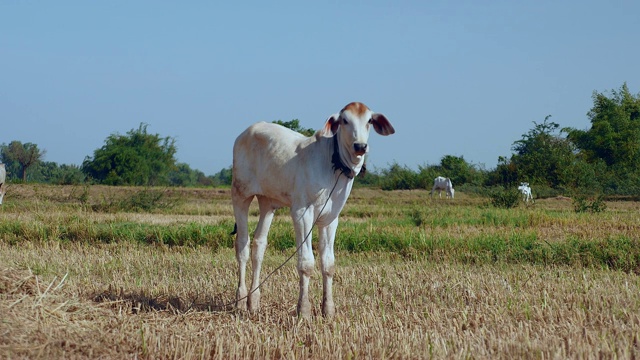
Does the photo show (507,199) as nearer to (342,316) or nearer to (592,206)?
(592,206)

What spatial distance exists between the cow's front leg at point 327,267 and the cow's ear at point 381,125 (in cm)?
93

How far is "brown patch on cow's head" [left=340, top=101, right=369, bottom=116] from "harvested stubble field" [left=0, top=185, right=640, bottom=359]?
174 centimetres

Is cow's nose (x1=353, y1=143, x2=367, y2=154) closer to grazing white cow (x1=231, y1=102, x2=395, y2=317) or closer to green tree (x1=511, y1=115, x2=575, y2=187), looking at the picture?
grazing white cow (x1=231, y1=102, x2=395, y2=317)

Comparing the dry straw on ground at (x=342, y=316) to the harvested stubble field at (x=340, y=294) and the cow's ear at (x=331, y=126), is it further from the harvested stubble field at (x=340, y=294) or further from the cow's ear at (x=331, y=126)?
the cow's ear at (x=331, y=126)

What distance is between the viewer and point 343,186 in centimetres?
670

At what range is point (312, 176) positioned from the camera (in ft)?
21.8

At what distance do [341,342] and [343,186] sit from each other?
1808 millimetres

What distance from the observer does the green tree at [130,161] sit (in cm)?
4750

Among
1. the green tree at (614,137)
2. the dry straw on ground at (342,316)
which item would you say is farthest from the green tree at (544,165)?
the dry straw on ground at (342,316)

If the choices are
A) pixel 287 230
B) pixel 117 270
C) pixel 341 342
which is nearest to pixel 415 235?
pixel 287 230

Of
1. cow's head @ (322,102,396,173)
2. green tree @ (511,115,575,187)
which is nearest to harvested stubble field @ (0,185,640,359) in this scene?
cow's head @ (322,102,396,173)

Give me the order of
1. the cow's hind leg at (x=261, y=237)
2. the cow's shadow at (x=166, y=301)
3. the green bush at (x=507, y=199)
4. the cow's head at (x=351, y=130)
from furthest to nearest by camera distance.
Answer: the green bush at (x=507, y=199) < the cow's hind leg at (x=261, y=237) < the cow's shadow at (x=166, y=301) < the cow's head at (x=351, y=130)

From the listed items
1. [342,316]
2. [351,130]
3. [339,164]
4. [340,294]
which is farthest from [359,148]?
[340,294]

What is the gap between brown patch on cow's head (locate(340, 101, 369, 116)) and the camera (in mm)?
6512
